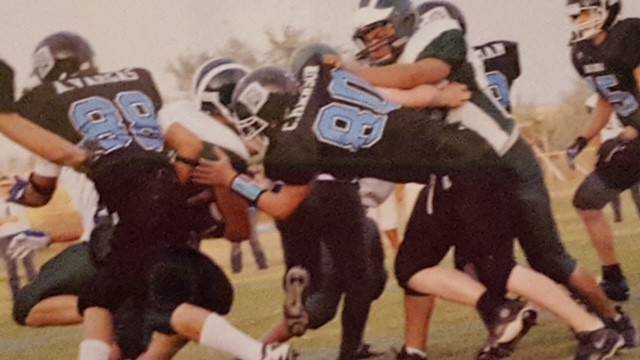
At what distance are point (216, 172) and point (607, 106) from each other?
88 cm

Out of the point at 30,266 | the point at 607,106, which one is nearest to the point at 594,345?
the point at 607,106

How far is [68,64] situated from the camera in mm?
2289

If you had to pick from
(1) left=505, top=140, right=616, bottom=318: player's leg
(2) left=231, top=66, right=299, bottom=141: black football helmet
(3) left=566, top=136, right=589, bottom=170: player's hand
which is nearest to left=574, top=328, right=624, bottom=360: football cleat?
(1) left=505, top=140, right=616, bottom=318: player's leg

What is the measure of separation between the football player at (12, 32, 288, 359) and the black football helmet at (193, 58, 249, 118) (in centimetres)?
7

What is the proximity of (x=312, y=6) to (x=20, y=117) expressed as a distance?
0.61 metres

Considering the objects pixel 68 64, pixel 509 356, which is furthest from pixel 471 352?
pixel 68 64

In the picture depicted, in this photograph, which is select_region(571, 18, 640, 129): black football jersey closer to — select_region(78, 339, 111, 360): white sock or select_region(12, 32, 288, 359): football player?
select_region(12, 32, 288, 359): football player

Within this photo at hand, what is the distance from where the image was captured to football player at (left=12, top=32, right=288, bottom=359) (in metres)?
2.28

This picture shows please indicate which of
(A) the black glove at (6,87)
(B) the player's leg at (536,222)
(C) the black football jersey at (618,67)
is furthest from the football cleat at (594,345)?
(A) the black glove at (6,87)

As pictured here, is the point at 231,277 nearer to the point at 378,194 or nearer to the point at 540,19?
the point at 378,194

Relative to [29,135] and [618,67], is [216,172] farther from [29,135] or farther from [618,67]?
[618,67]

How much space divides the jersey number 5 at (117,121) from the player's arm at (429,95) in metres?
0.46

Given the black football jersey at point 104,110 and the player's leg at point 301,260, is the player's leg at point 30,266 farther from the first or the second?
the player's leg at point 301,260

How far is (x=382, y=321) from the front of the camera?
2451 millimetres
